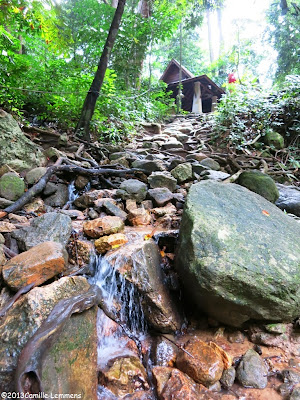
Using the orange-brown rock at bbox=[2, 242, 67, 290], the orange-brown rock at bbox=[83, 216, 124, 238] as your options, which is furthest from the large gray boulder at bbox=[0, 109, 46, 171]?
the orange-brown rock at bbox=[2, 242, 67, 290]

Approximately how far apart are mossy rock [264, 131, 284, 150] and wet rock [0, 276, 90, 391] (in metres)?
7.43

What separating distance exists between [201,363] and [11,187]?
3.65 m

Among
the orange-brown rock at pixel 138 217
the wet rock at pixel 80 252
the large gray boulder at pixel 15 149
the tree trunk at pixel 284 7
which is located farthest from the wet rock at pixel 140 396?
the tree trunk at pixel 284 7

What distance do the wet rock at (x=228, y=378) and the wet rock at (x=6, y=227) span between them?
9.30 ft

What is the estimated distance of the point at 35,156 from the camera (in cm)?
498

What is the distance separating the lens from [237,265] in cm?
211

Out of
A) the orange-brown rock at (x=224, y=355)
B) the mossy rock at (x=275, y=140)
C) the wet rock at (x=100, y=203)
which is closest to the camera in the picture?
the orange-brown rock at (x=224, y=355)

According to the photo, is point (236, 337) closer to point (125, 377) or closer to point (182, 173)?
Result: point (125, 377)

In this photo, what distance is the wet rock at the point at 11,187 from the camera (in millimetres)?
3730

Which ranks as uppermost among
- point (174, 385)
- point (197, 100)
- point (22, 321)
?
point (197, 100)

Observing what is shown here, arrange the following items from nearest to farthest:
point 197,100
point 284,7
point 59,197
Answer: point 59,197 → point 284,7 → point 197,100

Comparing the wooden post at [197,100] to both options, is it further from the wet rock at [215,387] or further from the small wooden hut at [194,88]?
the wet rock at [215,387]

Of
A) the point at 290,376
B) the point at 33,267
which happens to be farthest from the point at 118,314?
the point at 290,376

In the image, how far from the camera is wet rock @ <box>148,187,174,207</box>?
168 inches
